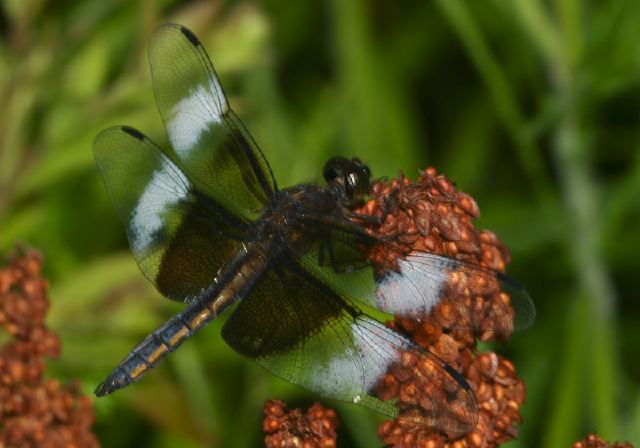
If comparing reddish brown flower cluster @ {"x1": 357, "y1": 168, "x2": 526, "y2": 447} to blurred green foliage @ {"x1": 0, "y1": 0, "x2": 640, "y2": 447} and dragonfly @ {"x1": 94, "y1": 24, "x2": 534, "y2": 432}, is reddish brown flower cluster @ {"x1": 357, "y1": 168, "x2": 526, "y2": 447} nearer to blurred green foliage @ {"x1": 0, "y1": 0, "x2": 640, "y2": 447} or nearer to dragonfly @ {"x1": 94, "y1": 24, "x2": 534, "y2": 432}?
dragonfly @ {"x1": 94, "y1": 24, "x2": 534, "y2": 432}

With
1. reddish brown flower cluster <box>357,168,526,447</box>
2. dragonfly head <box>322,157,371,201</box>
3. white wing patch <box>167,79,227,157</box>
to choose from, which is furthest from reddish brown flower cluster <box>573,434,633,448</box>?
white wing patch <box>167,79,227,157</box>

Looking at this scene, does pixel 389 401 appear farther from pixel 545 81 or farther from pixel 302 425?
pixel 545 81

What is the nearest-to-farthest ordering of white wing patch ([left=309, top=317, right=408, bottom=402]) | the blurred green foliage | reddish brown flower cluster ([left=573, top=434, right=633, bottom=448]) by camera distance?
reddish brown flower cluster ([left=573, top=434, right=633, bottom=448]) → white wing patch ([left=309, top=317, right=408, bottom=402]) → the blurred green foliage

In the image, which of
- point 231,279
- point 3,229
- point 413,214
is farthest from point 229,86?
point 413,214

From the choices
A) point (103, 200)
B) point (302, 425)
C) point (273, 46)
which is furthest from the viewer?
point (273, 46)

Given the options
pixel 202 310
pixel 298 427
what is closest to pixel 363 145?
pixel 202 310

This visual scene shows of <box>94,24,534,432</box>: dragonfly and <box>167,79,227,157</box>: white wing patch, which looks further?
<box>167,79,227,157</box>: white wing patch

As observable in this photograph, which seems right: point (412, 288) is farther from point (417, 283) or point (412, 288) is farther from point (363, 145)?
point (363, 145)
